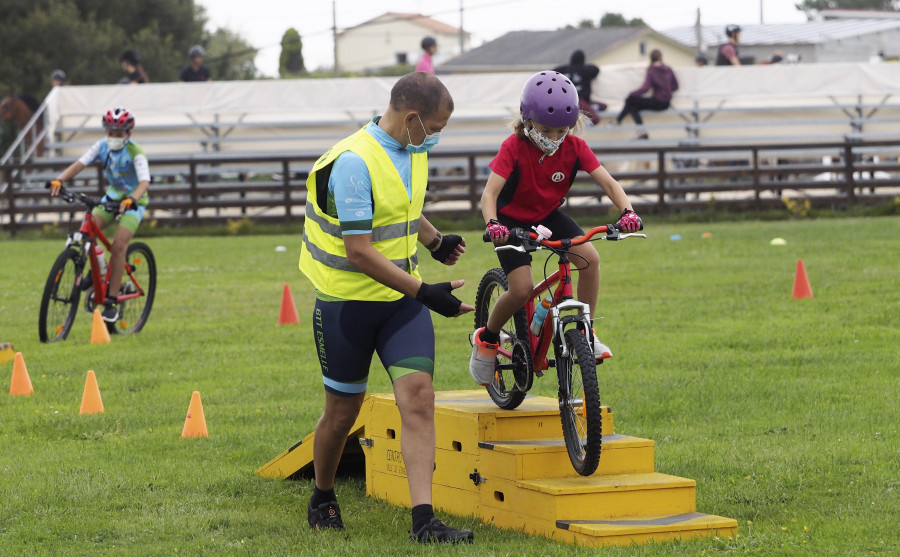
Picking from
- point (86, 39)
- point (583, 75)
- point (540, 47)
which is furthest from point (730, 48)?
point (540, 47)

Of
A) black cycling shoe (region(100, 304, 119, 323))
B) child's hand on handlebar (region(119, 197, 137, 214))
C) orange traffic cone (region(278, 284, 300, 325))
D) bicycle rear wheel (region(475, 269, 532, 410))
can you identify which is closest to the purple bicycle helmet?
bicycle rear wheel (region(475, 269, 532, 410))

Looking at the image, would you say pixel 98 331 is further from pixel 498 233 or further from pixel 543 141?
pixel 498 233

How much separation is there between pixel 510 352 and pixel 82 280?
6684mm

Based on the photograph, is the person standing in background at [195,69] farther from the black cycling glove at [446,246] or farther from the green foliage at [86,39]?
the black cycling glove at [446,246]

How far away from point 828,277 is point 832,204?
11.1 meters

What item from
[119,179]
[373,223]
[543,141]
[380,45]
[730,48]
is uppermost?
[380,45]

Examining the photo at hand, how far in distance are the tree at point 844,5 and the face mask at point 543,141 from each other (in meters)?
112

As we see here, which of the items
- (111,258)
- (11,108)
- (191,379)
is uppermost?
(11,108)

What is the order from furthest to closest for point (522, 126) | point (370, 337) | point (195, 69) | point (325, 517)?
point (195, 69) < point (522, 126) < point (325, 517) < point (370, 337)

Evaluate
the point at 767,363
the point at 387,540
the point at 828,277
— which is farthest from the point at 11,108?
the point at 387,540

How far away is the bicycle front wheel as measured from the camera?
595cm

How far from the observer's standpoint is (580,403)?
6.43m

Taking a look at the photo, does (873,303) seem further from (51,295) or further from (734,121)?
(734,121)

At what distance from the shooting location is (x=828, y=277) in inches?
618
